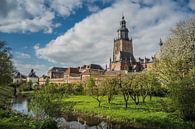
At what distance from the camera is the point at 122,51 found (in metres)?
151

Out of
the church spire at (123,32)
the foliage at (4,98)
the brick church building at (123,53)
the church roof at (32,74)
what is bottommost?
the foliage at (4,98)

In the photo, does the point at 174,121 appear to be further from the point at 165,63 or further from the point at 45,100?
the point at 45,100

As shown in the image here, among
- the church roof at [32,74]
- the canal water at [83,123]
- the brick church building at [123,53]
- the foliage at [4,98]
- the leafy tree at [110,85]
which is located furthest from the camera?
the church roof at [32,74]

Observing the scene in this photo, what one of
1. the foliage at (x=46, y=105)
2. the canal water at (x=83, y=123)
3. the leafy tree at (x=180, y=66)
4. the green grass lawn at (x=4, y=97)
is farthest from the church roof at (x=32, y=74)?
the foliage at (x=46, y=105)

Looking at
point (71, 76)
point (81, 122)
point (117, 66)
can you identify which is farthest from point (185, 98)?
point (117, 66)

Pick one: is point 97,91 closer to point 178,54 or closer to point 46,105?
point 178,54

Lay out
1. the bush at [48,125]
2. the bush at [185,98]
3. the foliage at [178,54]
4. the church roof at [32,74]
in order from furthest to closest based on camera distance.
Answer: the church roof at [32,74] < the foliage at [178,54] < the bush at [185,98] < the bush at [48,125]

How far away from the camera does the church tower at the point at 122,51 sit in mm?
142988

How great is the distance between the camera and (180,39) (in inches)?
1608

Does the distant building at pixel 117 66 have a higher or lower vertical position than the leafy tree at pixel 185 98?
higher

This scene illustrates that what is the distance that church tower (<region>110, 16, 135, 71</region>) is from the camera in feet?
469

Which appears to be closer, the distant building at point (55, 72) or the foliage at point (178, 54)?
the foliage at point (178, 54)

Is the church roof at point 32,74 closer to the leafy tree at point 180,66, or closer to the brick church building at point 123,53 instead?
the brick church building at point 123,53

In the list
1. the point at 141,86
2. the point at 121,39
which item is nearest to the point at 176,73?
the point at 141,86
